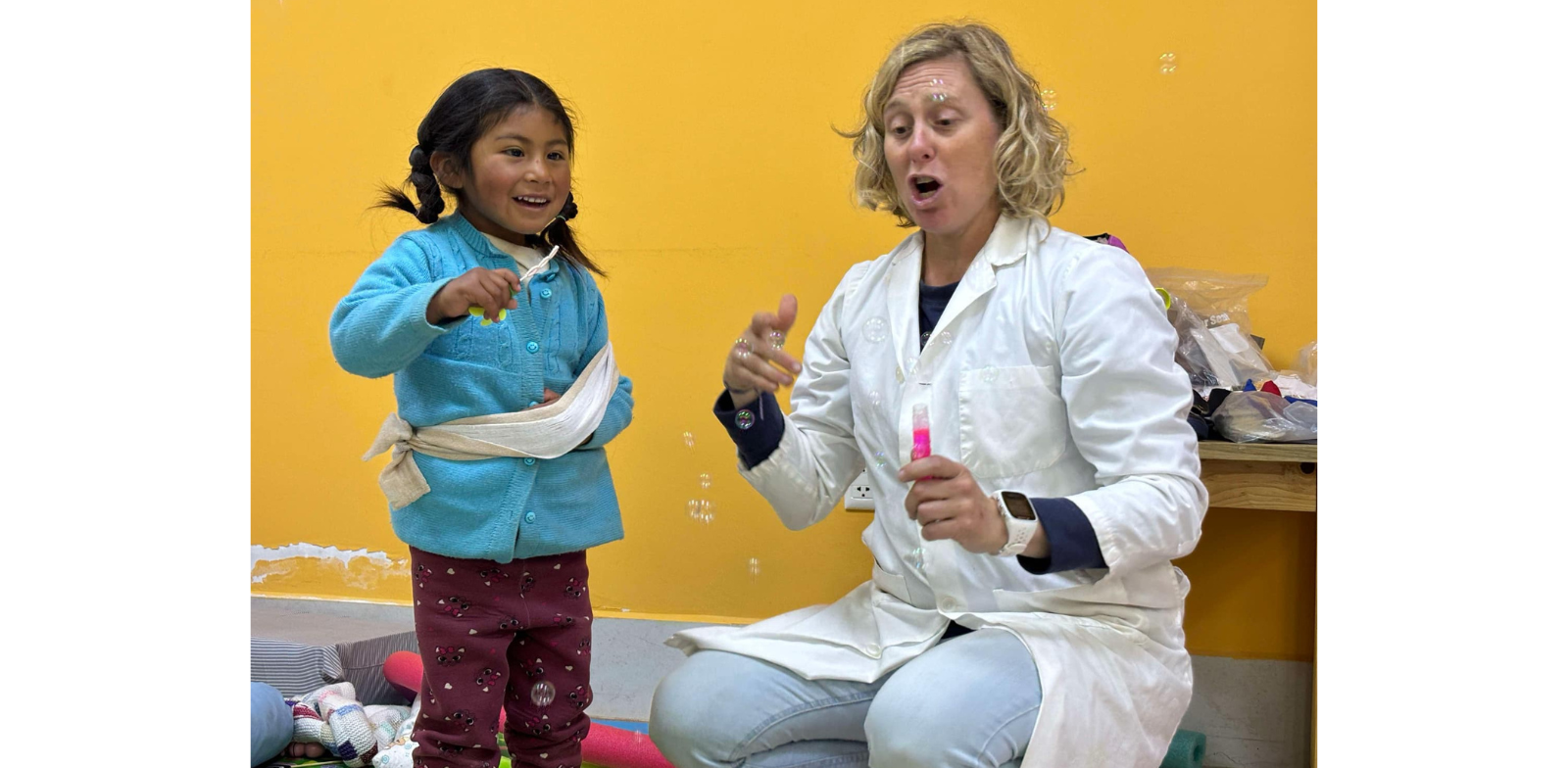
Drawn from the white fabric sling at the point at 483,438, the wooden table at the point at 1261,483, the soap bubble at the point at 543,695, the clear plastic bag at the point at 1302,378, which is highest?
the clear plastic bag at the point at 1302,378

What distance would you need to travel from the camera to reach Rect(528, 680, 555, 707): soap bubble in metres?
1.67

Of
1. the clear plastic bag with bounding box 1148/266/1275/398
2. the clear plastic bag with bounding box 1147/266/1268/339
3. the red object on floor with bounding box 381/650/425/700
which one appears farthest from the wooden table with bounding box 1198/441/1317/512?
the red object on floor with bounding box 381/650/425/700

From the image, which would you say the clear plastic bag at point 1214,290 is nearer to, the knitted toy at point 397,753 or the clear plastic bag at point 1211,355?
the clear plastic bag at point 1211,355

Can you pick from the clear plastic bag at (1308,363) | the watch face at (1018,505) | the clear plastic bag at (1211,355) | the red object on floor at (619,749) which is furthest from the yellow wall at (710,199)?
the watch face at (1018,505)

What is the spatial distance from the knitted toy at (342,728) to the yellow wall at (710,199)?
49 centimetres

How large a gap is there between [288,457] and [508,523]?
146 centimetres

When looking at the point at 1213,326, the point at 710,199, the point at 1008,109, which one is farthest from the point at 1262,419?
the point at 710,199

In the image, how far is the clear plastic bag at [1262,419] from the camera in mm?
1846

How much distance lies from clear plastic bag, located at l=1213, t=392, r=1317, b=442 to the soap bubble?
45.1 inches

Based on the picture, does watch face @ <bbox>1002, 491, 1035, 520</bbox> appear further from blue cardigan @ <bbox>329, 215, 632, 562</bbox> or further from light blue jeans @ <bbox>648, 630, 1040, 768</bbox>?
blue cardigan @ <bbox>329, 215, 632, 562</bbox>

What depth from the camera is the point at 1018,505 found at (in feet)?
4.14

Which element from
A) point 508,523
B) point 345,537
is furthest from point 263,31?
point 508,523

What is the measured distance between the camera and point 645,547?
2512mm

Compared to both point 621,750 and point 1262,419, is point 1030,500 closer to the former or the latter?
point 1262,419
